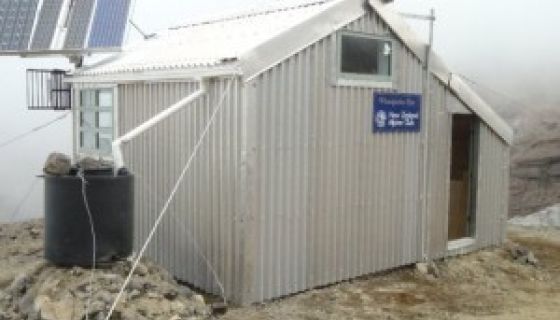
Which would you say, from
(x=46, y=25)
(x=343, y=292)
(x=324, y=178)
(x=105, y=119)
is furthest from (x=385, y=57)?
(x=46, y=25)

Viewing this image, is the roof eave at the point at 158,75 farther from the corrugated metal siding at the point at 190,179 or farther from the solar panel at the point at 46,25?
the solar panel at the point at 46,25

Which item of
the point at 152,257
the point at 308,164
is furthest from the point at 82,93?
the point at 308,164

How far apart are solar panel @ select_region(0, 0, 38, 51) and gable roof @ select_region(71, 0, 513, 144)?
4.79ft

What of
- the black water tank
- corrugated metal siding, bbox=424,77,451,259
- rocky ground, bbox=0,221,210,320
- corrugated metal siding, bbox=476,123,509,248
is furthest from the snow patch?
the black water tank

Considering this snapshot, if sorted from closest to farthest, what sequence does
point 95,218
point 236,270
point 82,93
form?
point 95,218 → point 236,270 → point 82,93

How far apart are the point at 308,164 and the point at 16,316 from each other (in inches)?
160

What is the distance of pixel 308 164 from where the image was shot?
949 centimetres

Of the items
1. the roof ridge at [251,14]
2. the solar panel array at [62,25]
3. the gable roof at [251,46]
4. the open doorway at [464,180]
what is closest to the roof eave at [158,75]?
the gable roof at [251,46]

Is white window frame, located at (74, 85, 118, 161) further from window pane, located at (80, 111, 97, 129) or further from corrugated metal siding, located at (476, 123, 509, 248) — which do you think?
corrugated metal siding, located at (476, 123, 509, 248)

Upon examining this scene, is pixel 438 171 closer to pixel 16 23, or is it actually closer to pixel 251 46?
pixel 251 46

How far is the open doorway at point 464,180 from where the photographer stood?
12.7 meters

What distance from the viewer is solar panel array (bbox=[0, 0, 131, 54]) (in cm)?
1247

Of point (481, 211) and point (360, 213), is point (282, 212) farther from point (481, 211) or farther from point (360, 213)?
point (481, 211)

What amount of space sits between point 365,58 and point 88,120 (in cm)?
536
